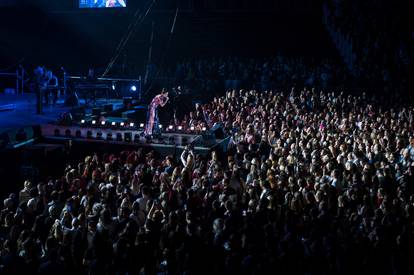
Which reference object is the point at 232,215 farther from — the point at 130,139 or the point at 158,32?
the point at 158,32

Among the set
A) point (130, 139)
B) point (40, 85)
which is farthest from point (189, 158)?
point (40, 85)

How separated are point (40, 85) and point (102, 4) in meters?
10.9

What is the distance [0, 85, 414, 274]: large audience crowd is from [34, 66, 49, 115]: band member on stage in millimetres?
6552

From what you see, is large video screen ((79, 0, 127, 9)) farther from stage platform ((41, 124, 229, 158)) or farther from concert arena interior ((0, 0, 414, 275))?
stage platform ((41, 124, 229, 158))

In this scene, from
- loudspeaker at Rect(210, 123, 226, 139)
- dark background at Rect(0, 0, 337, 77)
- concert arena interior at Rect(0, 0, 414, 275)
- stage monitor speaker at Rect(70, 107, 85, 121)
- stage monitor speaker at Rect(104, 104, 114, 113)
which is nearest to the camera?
concert arena interior at Rect(0, 0, 414, 275)

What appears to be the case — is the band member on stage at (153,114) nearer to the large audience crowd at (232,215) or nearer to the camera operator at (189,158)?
the camera operator at (189,158)

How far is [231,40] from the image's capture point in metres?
27.9

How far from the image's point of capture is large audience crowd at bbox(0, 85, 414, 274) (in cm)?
628

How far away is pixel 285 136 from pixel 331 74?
8.97 m

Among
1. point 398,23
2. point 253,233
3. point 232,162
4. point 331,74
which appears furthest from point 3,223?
point 398,23

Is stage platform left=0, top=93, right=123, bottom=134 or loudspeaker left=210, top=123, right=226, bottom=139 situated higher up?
stage platform left=0, top=93, right=123, bottom=134

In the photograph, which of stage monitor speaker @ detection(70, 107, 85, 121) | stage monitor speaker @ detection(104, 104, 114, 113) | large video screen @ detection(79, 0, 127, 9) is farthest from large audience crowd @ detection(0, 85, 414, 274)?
large video screen @ detection(79, 0, 127, 9)

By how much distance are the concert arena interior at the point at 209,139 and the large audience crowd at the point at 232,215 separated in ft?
0.11

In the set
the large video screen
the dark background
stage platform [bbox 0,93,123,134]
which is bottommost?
stage platform [bbox 0,93,123,134]
